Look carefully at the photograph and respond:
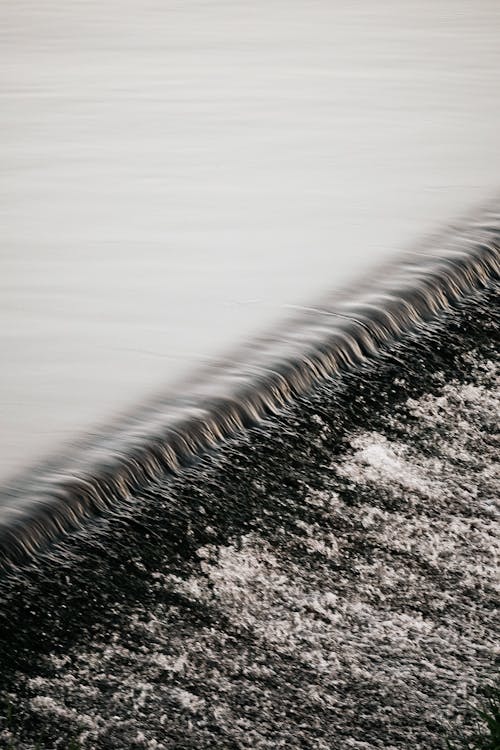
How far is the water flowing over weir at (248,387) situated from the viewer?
4.93ft

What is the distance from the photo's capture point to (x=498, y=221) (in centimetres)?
249

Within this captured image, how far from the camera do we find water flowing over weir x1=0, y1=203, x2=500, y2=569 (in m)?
1.50

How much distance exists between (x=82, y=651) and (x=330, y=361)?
31.2 inches

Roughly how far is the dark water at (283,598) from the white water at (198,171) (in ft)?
0.76

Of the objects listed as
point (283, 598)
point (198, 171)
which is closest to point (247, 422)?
point (283, 598)

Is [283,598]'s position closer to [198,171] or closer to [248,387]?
[248,387]

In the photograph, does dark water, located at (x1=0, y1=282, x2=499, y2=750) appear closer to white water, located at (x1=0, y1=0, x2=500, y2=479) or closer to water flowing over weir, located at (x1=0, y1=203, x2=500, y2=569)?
water flowing over weir, located at (x1=0, y1=203, x2=500, y2=569)

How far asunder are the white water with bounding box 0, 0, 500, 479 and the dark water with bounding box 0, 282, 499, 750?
0.76ft

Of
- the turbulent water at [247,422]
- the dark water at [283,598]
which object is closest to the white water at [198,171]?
the turbulent water at [247,422]

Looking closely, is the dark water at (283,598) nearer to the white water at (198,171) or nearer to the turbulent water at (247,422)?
the turbulent water at (247,422)

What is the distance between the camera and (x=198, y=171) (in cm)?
271

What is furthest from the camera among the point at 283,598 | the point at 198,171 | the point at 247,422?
the point at 198,171

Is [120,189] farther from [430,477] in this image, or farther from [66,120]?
[430,477]

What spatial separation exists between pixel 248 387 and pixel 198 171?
105 centimetres
